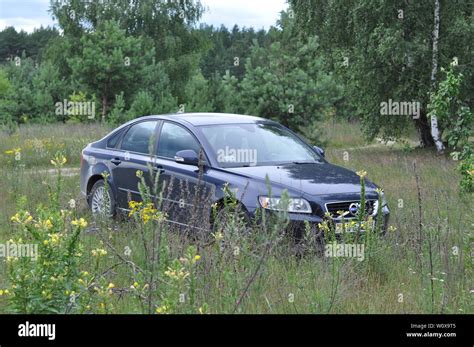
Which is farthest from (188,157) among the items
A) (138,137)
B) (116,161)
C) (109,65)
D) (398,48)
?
(109,65)

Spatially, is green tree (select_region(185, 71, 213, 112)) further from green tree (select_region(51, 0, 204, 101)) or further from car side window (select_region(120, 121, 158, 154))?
car side window (select_region(120, 121, 158, 154))

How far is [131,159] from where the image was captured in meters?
9.85

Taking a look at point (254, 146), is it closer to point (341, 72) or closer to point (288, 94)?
point (288, 94)

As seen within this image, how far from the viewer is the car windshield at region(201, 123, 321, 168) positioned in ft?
29.0

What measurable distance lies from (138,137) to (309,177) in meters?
2.77

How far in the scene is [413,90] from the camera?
21047 mm

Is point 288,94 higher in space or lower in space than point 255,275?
higher

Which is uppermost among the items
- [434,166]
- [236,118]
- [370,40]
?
[370,40]
